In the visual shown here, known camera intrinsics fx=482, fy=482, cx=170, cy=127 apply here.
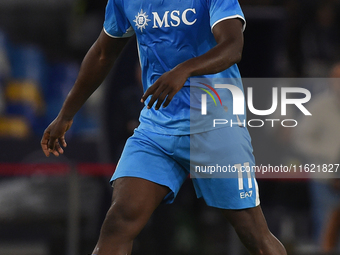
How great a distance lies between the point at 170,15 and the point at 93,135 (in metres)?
3.03

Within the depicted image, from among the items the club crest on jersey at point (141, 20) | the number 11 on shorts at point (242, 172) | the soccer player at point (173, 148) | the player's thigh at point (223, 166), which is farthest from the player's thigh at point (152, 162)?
the club crest on jersey at point (141, 20)

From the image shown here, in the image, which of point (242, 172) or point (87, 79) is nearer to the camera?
point (242, 172)

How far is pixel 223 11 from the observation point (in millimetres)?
2062

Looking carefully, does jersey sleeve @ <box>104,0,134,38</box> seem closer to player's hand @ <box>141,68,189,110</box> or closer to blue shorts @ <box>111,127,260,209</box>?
blue shorts @ <box>111,127,260,209</box>

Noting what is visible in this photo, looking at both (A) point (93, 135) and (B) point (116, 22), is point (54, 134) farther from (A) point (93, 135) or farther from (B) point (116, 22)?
(A) point (93, 135)

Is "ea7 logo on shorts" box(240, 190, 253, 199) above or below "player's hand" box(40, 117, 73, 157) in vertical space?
below

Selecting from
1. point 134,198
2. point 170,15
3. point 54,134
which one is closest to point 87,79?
point 54,134

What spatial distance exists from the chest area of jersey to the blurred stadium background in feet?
6.50

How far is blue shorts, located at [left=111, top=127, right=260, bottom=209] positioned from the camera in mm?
2252

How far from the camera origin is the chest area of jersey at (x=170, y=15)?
2.21m

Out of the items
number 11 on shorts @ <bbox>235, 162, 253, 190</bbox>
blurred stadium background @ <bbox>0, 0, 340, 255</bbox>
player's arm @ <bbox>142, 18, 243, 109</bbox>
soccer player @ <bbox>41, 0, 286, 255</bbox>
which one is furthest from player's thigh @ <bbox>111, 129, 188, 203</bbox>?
blurred stadium background @ <bbox>0, 0, 340, 255</bbox>

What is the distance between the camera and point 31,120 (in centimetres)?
518

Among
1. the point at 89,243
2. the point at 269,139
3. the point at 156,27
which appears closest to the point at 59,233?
the point at 89,243

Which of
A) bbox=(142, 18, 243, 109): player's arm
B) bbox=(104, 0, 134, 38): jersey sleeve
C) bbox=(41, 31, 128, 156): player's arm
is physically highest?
bbox=(104, 0, 134, 38): jersey sleeve
